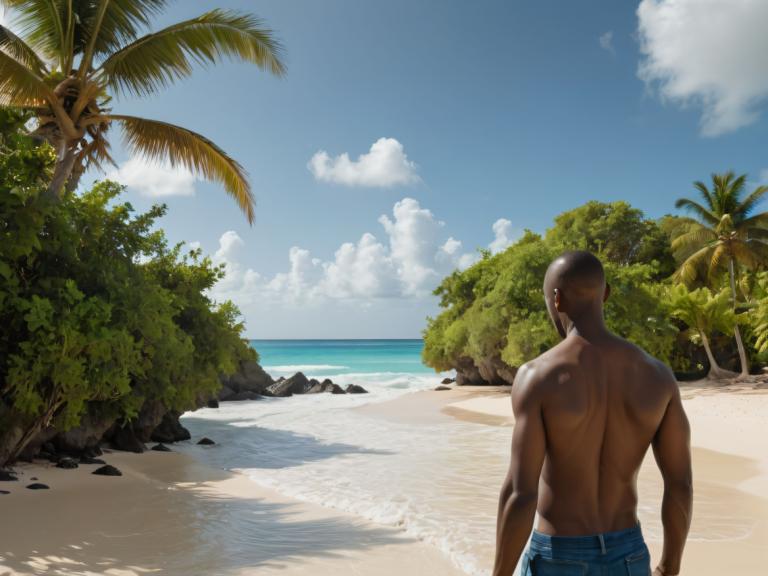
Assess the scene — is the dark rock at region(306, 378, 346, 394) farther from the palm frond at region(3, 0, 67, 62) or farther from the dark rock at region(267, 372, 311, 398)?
the palm frond at region(3, 0, 67, 62)

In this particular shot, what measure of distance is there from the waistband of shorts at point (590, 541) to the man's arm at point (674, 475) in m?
0.19

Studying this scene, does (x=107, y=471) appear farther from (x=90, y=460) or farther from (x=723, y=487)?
(x=723, y=487)

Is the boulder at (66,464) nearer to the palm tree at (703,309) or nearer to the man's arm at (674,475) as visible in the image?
the man's arm at (674,475)

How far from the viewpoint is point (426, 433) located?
636 inches

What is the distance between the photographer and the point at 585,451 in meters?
2.09

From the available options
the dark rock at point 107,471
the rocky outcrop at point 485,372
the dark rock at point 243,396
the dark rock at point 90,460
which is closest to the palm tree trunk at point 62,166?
the dark rock at point 107,471

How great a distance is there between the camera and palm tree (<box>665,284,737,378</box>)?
2488 cm

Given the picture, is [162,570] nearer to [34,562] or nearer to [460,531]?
[34,562]

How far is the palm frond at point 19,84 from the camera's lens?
9432 mm

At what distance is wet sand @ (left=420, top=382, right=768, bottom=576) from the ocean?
6.63 ft

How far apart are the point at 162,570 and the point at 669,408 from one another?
16.4ft

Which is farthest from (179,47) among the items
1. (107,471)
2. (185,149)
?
(107,471)

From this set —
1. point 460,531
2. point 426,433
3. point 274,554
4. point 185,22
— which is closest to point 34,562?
point 274,554

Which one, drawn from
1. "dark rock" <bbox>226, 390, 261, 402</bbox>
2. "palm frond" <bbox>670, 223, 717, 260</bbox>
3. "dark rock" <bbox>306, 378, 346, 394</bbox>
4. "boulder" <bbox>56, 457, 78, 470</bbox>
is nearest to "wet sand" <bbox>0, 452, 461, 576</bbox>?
"boulder" <bbox>56, 457, 78, 470</bbox>
